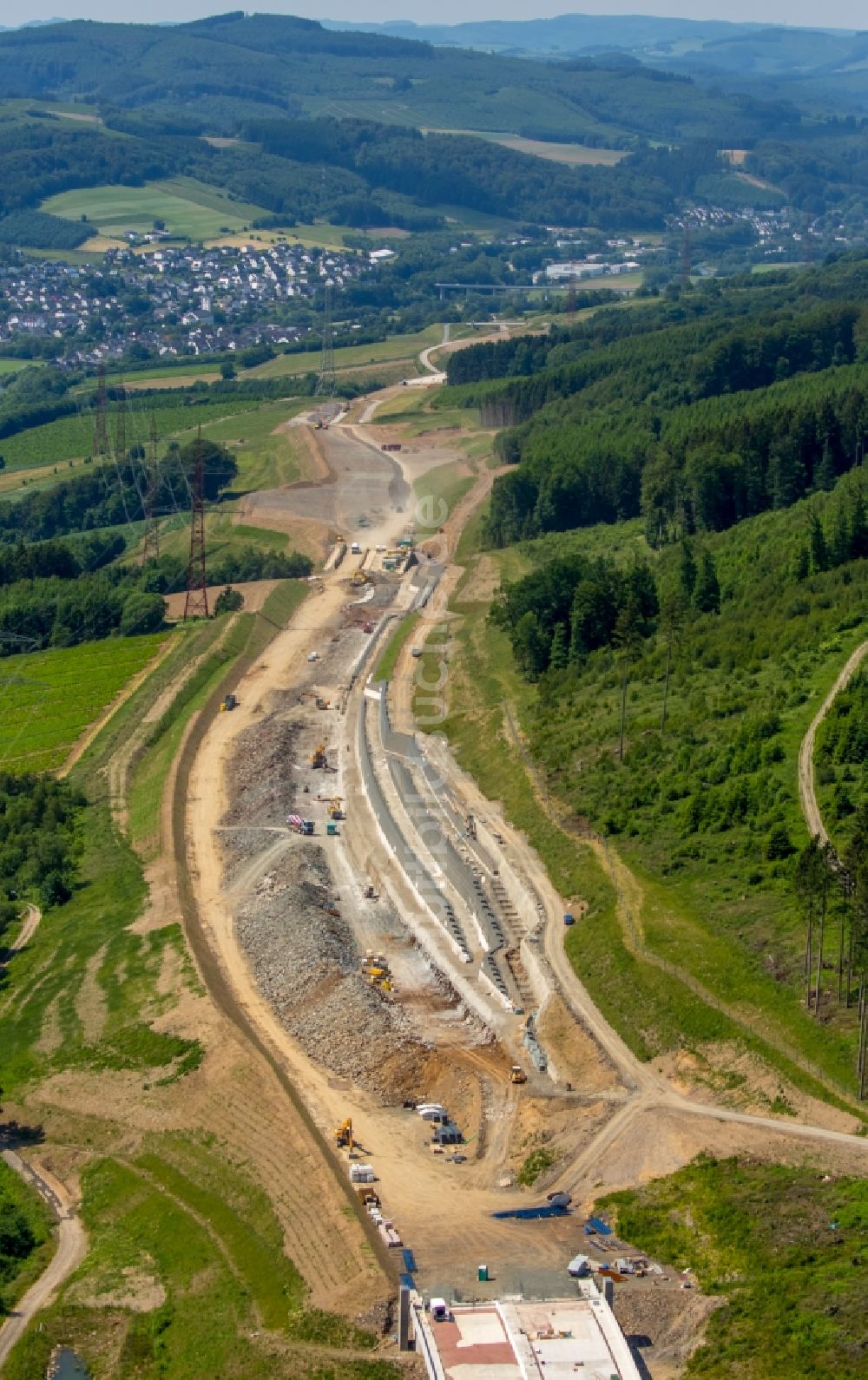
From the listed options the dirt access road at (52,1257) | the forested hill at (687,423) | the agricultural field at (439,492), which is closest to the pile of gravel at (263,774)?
the dirt access road at (52,1257)

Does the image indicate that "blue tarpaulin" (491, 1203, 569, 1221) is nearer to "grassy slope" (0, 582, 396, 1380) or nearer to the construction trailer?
the construction trailer

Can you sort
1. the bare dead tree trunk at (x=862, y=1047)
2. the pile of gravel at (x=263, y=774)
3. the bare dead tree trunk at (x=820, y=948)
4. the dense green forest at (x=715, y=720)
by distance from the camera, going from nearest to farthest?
1. the bare dead tree trunk at (x=862, y=1047)
2. the bare dead tree trunk at (x=820, y=948)
3. the dense green forest at (x=715, y=720)
4. the pile of gravel at (x=263, y=774)

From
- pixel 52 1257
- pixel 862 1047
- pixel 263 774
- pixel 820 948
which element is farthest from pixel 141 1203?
pixel 263 774

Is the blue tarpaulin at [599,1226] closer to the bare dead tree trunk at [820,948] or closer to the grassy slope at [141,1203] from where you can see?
the grassy slope at [141,1203]

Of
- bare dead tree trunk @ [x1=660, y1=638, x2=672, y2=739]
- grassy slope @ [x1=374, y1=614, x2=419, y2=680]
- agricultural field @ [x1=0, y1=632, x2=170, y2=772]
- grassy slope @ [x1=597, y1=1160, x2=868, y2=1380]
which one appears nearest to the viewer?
grassy slope @ [x1=597, y1=1160, x2=868, y2=1380]

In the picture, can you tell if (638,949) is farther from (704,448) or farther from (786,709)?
(704,448)

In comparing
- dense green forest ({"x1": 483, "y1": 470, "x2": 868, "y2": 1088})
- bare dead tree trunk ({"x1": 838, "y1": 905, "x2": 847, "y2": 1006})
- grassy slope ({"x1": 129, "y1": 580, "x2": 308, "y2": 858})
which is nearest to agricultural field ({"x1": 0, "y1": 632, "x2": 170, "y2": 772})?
grassy slope ({"x1": 129, "y1": 580, "x2": 308, "y2": 858})

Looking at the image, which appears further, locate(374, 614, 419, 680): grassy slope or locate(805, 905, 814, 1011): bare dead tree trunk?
locate(374, 614, 419, 680): grassy slope
